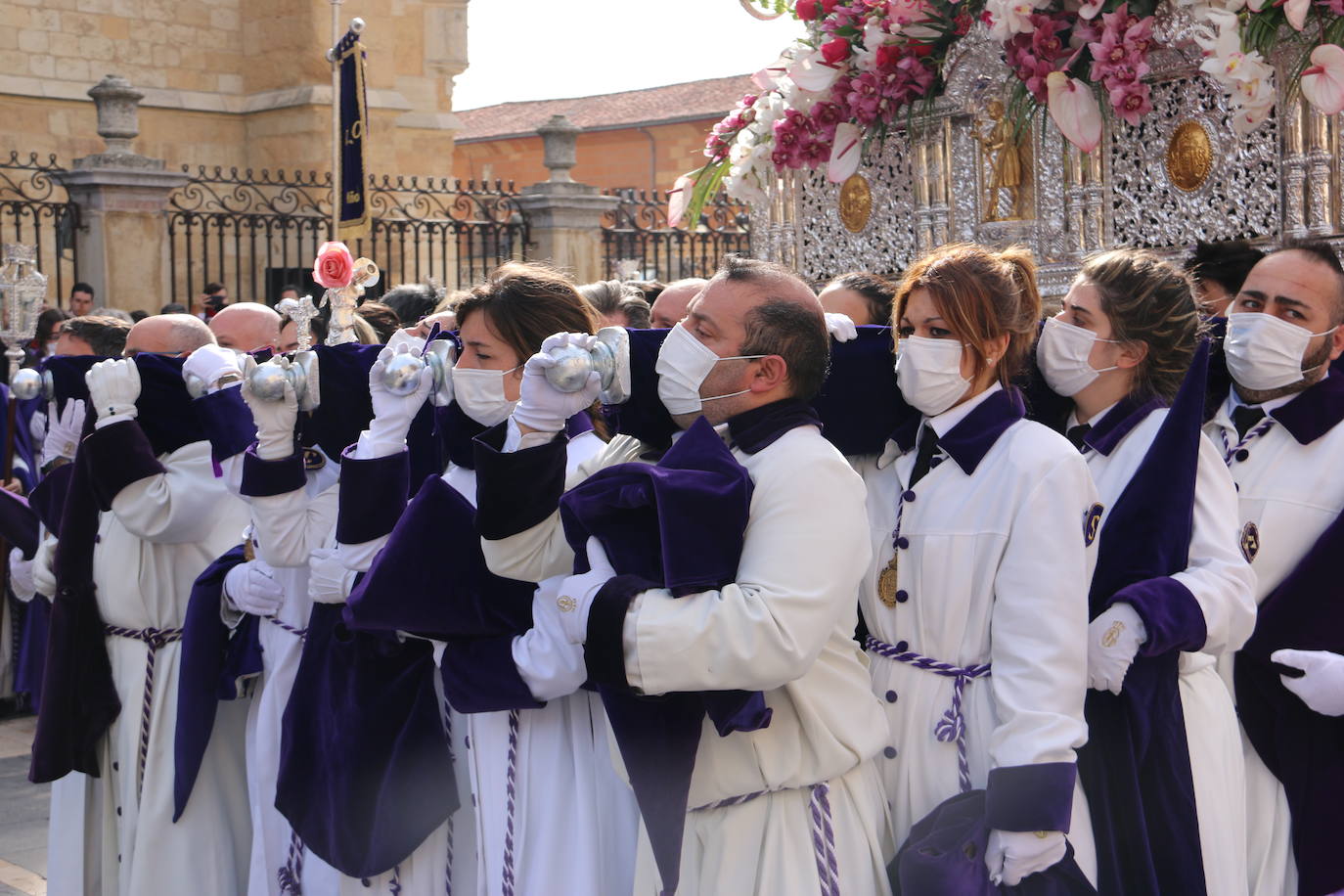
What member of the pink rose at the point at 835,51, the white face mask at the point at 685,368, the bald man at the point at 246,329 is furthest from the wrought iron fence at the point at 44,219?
the white face mask at the point at 685,368

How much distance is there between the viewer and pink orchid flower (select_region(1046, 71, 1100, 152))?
13.5 ft

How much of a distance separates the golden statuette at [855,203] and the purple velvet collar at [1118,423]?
173cm

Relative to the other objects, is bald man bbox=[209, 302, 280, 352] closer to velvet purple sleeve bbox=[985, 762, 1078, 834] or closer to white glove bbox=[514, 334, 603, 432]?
white glove bbox=[514, 334, 603, 432]

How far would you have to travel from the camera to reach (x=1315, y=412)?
143 inches

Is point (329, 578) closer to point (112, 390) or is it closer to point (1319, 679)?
point (112, 390)

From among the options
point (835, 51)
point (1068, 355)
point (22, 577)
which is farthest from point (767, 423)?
point (22, 577)

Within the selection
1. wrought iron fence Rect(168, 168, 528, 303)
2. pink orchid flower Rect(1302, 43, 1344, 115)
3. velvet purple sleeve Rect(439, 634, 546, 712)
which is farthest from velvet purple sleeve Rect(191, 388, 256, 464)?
wrought iron fence Rect(168, 168, 528, 303)

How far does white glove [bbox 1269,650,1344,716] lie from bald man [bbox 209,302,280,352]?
3507 millimetres

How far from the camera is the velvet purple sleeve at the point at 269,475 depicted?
3816mm

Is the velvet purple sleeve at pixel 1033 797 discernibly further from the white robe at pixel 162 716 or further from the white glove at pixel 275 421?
the white robe at pixel 162 716

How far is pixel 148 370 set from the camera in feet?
14.9

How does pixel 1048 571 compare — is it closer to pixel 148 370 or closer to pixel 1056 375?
pixel 1056 375

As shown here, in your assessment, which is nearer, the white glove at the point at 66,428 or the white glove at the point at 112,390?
the white glove at the point at 112,390

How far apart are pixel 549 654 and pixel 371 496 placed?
2.41 feet
